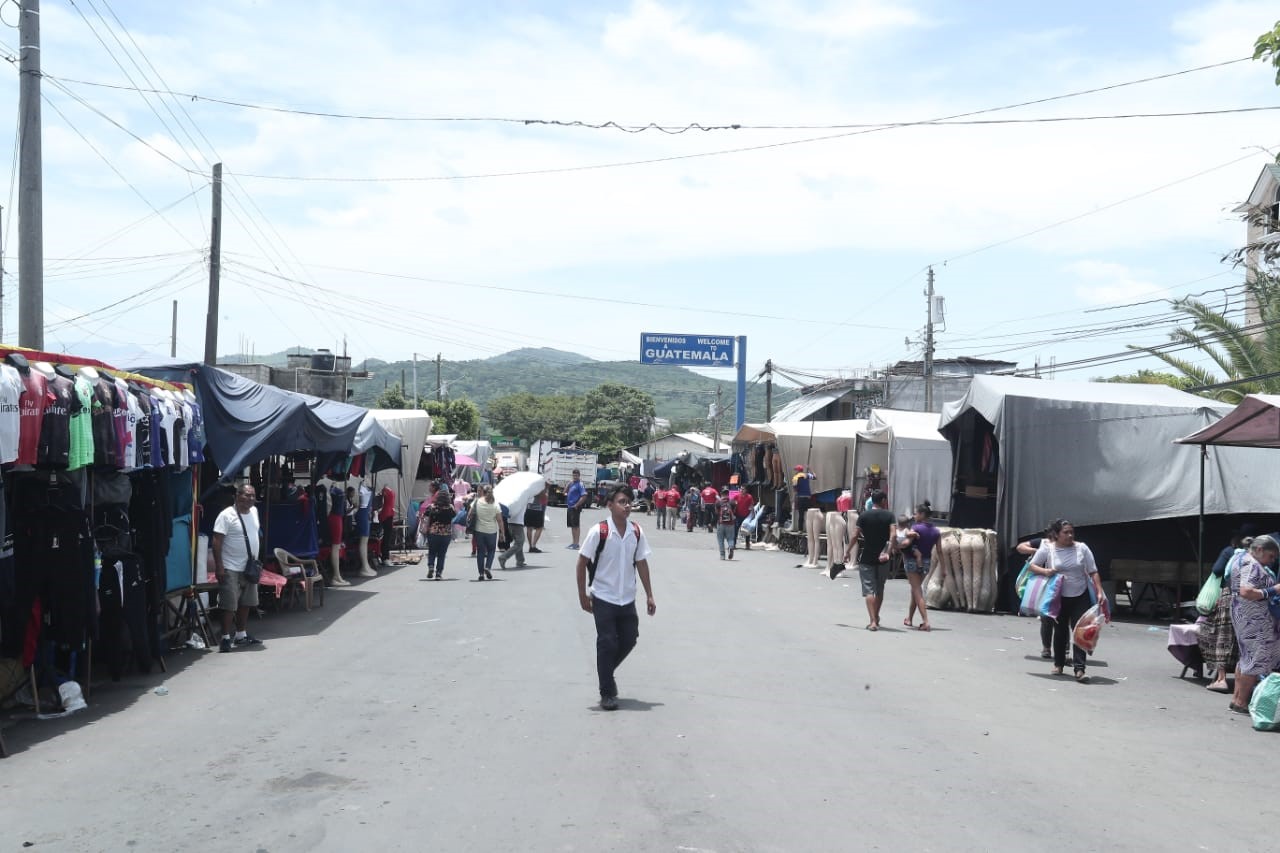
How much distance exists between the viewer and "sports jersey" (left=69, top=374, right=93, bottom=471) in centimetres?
941

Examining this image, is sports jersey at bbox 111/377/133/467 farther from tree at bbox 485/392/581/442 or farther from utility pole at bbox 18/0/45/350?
tree at bbox 485/392/581/442

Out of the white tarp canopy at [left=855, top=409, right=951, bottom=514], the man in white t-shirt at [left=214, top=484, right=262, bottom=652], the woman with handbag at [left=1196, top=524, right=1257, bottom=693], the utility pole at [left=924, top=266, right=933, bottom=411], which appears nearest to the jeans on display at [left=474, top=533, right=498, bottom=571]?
the man in white t-shirt at [left=214, top=484, right=262, bottom=652]

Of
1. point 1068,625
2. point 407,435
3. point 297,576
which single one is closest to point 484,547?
point 297,576

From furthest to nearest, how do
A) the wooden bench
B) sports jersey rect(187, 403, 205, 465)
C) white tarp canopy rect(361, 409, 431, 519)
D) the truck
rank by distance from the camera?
the truck → white tarp canopy rect(361, 409, 431, 519) → the wooden bench → sports jersey rect(187, 403, 205, 465)

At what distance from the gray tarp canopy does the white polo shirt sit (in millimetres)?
10331

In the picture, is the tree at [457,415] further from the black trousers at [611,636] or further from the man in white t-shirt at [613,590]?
the black trousers at [611,636]

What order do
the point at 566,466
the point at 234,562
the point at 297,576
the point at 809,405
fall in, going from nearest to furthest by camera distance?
the point at 234,562
the point at 297,576
the point at 809,405
the point at 566,466

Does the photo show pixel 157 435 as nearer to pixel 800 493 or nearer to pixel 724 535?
pixel 724 535

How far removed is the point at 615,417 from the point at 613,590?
371 ft

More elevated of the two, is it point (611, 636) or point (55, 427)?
point (55, 427)

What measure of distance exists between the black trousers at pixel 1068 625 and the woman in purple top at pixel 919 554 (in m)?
3.51

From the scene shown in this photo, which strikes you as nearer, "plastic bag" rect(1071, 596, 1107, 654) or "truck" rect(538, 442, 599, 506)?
"plastic bag" rect(1071, 596, 1107, 654)

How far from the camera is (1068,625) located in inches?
492

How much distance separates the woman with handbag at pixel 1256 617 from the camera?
10.5 metres
